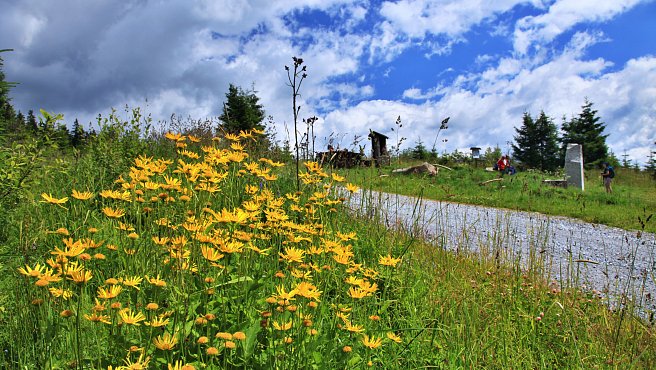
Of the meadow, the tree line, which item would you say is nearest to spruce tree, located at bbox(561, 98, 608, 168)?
the tree line

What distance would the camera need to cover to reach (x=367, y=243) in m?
3.23

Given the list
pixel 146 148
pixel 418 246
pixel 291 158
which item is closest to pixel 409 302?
pixel 418 246

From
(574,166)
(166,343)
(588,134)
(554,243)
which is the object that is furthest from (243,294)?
(588,134)

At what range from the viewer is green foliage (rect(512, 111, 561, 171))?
Result: 33.1 meters

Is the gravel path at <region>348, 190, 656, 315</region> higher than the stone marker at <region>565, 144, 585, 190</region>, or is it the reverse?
the stone marker at <region>565, 144, 585, 190</region>

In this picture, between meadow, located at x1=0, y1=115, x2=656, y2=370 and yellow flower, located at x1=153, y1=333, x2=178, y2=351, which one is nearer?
yellow flower, located at x1=153, y1=333, x2=178, y2=351

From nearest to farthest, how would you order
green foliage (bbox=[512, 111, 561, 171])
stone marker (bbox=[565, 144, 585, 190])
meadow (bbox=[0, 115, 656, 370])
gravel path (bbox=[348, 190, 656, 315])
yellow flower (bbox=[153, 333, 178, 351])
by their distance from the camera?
yellow flower (bbox=[153, 333, 178, 351]), meadow (bbox=[0, 115, 656, 370]), gravel path (bbox=[348, 190, 656, 315]), stone marker (bbox=[565, 144, 585, 190]), green foliage (bbox=[512, 111, 561, 171])

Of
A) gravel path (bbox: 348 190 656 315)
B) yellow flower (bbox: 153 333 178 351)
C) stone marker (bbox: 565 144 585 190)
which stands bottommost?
gravel path (bbox: 348 190 656 315)

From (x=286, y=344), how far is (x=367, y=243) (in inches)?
76.4

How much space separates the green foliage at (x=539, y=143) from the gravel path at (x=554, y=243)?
28.3m

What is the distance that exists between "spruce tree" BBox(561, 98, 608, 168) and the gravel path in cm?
2763

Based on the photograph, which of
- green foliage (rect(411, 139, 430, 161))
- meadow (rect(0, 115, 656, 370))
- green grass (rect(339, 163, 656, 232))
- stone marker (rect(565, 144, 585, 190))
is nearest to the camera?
meadow (rect(0, 115, 656, 370))

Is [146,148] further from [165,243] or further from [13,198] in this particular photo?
[165,243]

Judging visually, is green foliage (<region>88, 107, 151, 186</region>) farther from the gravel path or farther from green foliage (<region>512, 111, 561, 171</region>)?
green foliage (<region>512, 111, 561, 171</region>)
